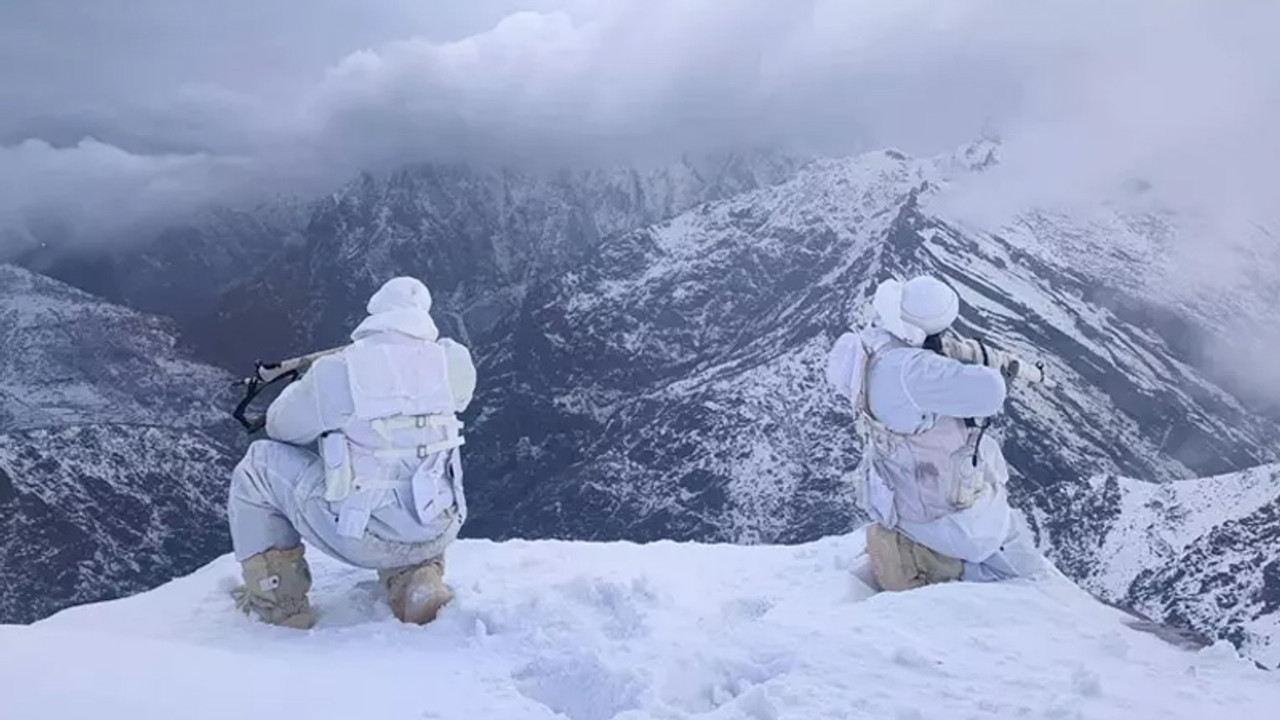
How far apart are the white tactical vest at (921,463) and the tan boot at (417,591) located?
370 cm

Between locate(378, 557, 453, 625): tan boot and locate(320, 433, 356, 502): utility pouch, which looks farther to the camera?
locate(378, 557, 453, 625): tan boot

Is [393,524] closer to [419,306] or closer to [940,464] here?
[419,306]

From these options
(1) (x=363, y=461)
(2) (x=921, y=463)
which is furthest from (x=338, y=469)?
(2) (x=921, y=463)

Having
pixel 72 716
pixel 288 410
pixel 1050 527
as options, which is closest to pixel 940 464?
pixel 288 410

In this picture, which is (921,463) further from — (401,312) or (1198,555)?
(1198,555)

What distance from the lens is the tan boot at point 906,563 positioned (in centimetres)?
910

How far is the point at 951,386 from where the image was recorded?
8.38m

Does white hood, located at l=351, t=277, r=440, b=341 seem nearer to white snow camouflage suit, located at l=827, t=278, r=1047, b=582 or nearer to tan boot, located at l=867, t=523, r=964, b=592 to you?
white snow camouflage suit, located at l=827, t=278, r=1047, b=582

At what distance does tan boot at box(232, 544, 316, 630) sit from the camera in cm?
826

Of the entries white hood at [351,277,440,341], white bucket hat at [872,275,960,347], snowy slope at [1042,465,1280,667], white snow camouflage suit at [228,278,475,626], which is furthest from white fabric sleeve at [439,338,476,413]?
snowy slope at [1042,465,1280,667]

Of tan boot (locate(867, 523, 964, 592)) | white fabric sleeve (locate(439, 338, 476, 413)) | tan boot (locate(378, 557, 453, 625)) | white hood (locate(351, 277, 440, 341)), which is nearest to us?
white hood (locate(351, 277, 440, 341))

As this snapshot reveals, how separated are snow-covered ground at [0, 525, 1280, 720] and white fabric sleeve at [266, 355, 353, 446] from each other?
1.50 meters

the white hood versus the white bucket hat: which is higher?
the white hood

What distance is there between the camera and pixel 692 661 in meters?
6.48
